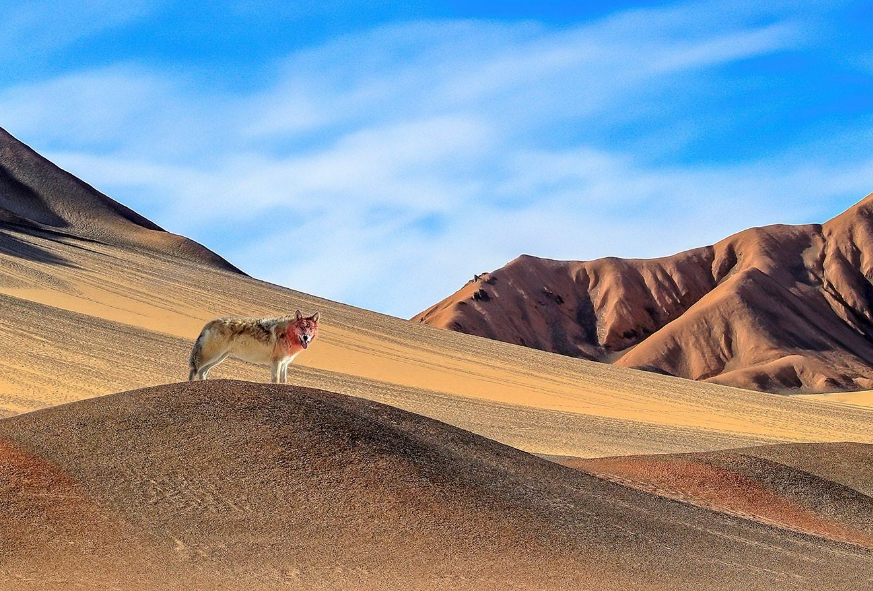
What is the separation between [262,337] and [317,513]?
2.97 metres

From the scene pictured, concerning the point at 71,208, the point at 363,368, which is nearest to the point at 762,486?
the point at 363,368

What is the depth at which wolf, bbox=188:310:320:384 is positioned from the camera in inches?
556

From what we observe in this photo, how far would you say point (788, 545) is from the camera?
15148 millimetres

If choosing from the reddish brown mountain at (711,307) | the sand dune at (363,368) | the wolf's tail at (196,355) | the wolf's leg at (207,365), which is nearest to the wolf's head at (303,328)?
the wolf's leg at (207,365)

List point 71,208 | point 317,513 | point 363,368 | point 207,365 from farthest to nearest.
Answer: point 71,208, point 363,368, point 207,365, point 317,513

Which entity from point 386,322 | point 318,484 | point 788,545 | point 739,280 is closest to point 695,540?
point 788,545

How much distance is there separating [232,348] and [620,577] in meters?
5.75

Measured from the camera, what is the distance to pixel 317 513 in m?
12.1

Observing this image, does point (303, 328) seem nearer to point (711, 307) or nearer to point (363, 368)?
point (363, 368)

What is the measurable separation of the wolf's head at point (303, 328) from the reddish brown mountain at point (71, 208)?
67.6m

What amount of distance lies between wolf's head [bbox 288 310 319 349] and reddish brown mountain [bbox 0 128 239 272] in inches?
2663

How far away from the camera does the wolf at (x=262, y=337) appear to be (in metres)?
14.1

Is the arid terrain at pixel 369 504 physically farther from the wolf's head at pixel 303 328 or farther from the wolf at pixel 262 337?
the wolf's head at pixel 303 328

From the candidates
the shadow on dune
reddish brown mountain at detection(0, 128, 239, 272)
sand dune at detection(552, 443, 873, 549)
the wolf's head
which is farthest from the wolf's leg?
reddish brown mountain at detection(0, 128, 239, 272)
